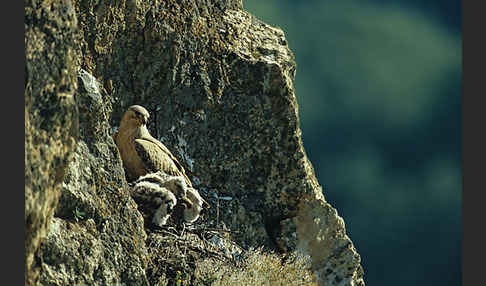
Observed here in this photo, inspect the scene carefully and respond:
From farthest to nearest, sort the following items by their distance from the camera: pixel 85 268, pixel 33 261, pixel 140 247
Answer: pixel 140 247 < pixel 85 268 < pixel 33 261

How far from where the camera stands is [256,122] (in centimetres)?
1151

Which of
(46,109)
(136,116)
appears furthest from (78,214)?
(136,116)

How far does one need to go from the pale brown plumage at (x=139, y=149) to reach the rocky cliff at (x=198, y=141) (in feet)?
1.26

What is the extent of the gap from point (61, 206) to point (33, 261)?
157 cm

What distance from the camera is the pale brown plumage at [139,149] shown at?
32.0 feet

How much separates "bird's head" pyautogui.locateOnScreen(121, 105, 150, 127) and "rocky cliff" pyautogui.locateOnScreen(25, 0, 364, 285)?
35cm

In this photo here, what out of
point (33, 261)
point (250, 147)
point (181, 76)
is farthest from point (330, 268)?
point (33, 261)

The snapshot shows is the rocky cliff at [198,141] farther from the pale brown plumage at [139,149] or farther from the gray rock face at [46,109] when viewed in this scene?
the gray rock face at [46,109]

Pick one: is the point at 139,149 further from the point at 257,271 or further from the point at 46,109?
the point at 46,109

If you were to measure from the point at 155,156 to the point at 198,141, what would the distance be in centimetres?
137

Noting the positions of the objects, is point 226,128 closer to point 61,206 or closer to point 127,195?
point 127,195

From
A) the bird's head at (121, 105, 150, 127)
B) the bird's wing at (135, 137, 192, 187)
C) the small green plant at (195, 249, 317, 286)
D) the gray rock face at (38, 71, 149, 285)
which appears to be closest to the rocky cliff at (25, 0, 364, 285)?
the gray rock face at (38, 71, 149, 285)

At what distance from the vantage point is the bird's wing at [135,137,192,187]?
9.73 m

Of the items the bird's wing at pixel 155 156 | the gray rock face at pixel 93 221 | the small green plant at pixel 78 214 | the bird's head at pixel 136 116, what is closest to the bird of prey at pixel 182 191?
the bird's wing at pixel 155 156
